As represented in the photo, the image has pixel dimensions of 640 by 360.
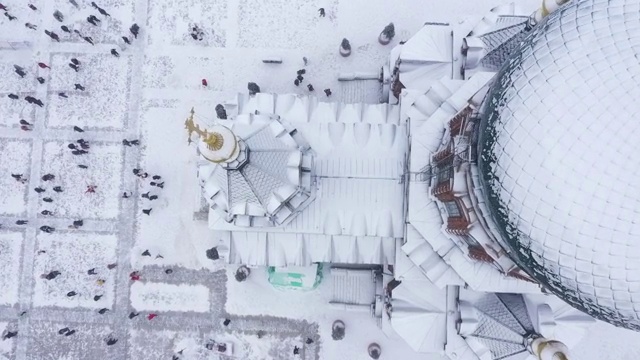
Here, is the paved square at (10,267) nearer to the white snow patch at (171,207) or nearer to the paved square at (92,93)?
the white snow patch at (171,207)

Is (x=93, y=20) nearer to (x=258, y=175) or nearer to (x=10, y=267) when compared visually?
(x=10, y=267)

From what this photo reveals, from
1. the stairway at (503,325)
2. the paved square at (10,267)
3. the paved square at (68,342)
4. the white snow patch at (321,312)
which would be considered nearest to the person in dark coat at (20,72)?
the paved square at (10,267)

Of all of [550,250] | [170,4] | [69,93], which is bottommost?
[550,250]

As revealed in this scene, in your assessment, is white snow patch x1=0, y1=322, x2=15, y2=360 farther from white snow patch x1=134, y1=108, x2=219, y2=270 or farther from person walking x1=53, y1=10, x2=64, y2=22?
person walking x1=53, y1=10, x2=64, y2=22

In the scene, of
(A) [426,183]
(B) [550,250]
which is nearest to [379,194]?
(A) [426,183]

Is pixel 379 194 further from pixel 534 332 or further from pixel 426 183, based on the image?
pixel 534 332

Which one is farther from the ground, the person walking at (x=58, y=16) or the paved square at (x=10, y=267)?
the person walking at (x=58, y=16)
